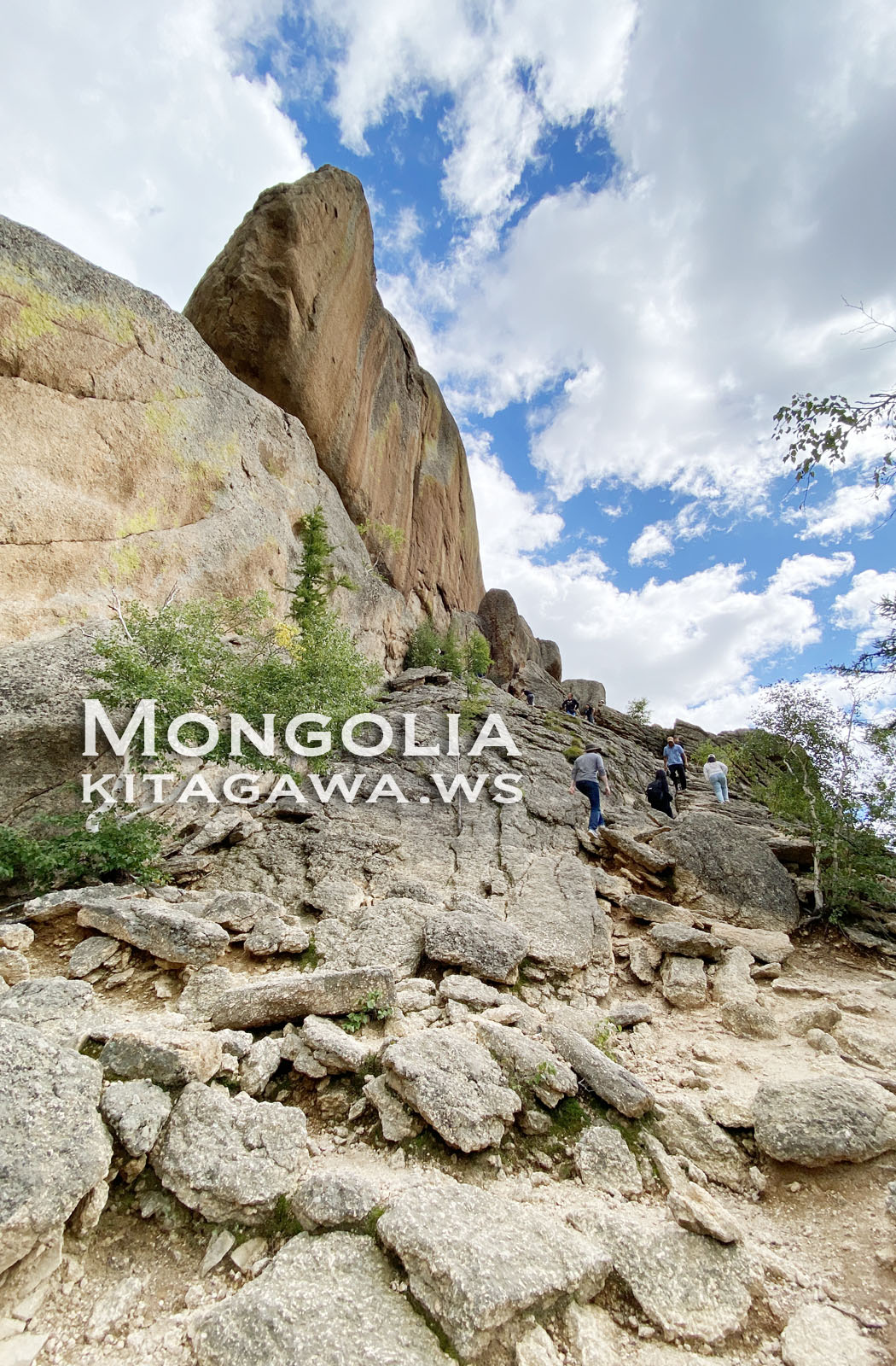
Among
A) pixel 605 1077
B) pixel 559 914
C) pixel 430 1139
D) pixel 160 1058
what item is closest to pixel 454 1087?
pixel 430 1139

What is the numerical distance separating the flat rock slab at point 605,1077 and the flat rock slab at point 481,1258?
52.9 inches

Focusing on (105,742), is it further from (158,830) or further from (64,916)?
(64,916)

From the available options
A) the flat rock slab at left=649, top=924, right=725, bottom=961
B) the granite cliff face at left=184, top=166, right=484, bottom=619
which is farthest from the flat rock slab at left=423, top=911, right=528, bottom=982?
the granite cliff face at left=184, top=166, right=484, bottom=619

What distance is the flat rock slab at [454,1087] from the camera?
4.64 metres

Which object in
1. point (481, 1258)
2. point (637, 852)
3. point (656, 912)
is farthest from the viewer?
point (637, 852)

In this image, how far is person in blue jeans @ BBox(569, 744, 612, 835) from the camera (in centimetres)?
1402

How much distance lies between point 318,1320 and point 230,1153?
1.41 metres

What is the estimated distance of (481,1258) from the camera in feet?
11.3

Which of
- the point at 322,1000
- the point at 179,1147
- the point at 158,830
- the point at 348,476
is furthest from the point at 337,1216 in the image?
the point at 348,476


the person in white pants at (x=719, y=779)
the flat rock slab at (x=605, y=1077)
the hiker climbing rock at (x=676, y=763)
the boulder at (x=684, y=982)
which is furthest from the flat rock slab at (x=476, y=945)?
the hiker climbing rock at (x=676, y=763)

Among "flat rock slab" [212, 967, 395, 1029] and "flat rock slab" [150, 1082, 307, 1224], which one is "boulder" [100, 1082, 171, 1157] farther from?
"flat rock slab" [212, 967, 395, 1029]

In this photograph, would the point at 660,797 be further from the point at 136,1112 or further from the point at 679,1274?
the point at 136,1112

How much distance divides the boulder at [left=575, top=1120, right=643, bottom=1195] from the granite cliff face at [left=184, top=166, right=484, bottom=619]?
2888 centimetres

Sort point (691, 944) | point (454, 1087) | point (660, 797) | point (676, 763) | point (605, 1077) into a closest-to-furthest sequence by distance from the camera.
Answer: point (454, 1087) < point (605, 1077) < point (691, 944) < point (660, 797) < point (676, 763)
